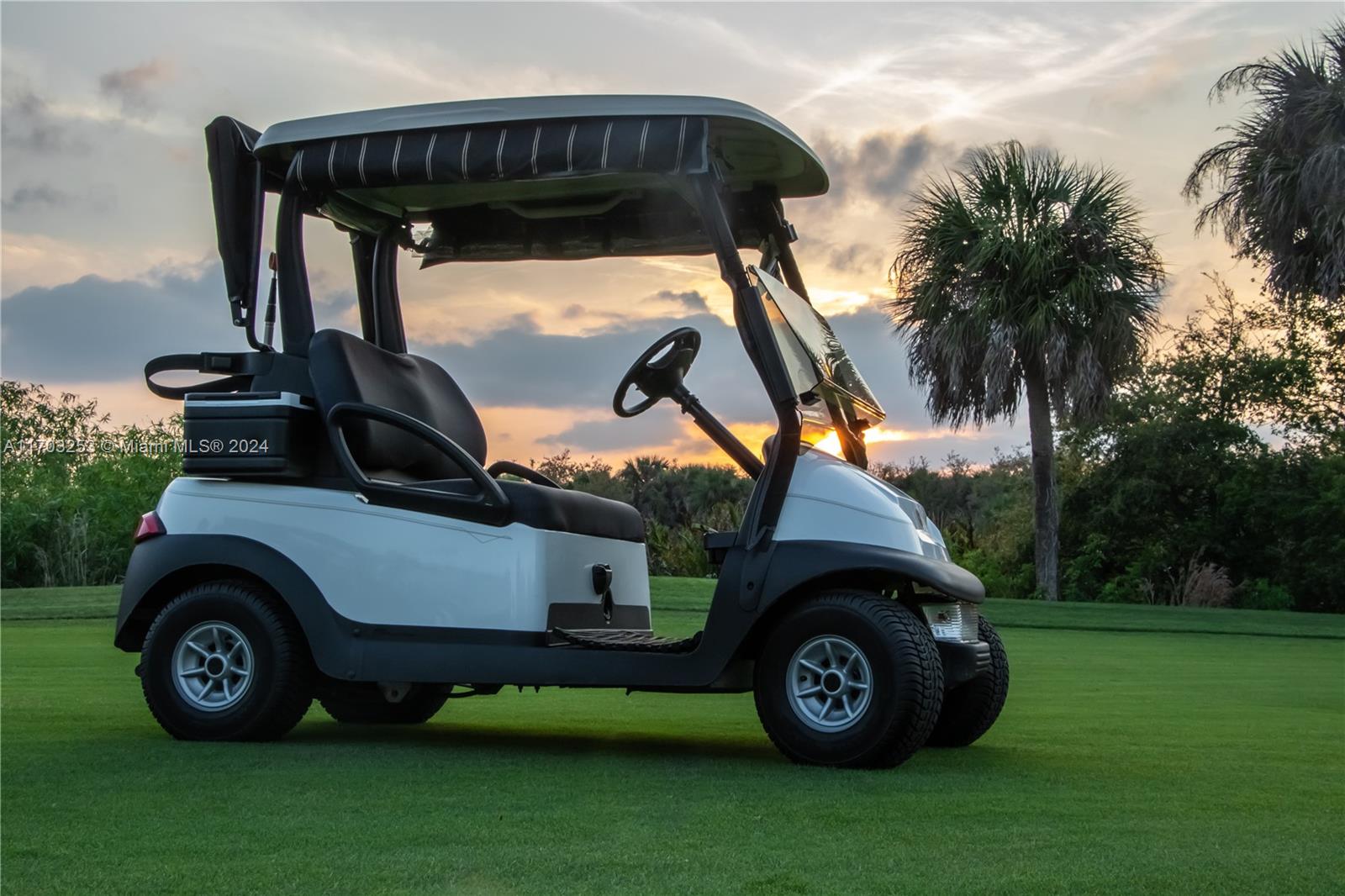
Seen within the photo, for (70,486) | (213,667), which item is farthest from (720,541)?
(70,486)

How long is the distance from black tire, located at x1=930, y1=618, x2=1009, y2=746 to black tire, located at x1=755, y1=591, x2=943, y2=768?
82 centimetres

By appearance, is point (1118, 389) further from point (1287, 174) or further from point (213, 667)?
point (213, 667)

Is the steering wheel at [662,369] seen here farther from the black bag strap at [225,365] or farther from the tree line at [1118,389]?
the tree line at [1118,389]

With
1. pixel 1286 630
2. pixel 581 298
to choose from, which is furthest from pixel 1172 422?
pixel 581 298

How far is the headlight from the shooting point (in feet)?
17.4

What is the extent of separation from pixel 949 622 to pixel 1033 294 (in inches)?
839

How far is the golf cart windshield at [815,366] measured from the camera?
5.35 metres

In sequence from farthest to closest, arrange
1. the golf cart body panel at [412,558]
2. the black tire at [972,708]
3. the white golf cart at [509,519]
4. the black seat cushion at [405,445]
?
the black tire at [972,708] → the black seat cushion at [405,445] → the golf cart body panel at [412,558] → the white golf cart at [509,519]

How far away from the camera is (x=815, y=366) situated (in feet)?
18.2

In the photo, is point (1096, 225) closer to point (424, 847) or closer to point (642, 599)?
point (642, 599)

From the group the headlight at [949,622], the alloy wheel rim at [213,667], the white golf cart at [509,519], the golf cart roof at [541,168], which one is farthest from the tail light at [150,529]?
the headlight at [949,622]

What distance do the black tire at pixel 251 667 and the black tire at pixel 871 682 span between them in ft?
6.33

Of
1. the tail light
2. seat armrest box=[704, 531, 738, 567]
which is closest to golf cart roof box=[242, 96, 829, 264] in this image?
seat armrest box=[704, 531, 738, 567]

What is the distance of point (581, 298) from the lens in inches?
277
